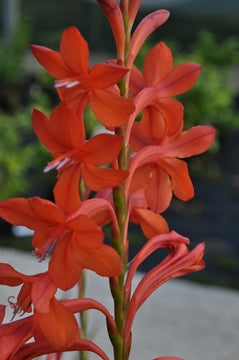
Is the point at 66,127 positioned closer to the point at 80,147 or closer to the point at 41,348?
the point at 80,147

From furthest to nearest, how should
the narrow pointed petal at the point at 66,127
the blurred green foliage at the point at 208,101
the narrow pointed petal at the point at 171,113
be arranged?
the blurred green foliage at the point at 208,101 → the narrow pointed petal at the point at 171,113 → the narrow pointed petal at the point at 66,127

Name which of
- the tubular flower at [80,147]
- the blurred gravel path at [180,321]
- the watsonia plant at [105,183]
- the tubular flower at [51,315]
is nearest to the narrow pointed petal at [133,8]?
the watsonia plant at [105,183]

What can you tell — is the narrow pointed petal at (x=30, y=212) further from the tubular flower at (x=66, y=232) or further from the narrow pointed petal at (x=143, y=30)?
the narrow pointed petal at (x=143, y=30)

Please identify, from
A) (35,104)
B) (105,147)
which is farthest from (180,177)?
(35,104)

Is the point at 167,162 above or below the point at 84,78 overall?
below

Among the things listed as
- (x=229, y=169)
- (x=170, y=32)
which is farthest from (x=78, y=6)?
(x=229, y=169)

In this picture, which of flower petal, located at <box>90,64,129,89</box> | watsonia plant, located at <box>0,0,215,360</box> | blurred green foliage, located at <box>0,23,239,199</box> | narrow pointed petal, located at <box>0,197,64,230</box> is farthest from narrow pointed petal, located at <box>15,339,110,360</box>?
blurred green foliage, located at <box>0,23,239,199</box>
